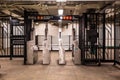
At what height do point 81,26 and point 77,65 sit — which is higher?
point 81,26

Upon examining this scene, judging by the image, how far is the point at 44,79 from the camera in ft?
24.3

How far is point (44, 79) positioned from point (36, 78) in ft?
1.09

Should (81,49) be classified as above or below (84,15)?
below

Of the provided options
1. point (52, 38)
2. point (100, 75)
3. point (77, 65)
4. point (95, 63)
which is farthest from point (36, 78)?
point (52, 38)

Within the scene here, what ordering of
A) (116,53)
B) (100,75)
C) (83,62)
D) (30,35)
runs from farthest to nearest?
(30,35) → (83,62) → (116,53) → (100,75)

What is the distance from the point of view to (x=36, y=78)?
7.57 metres

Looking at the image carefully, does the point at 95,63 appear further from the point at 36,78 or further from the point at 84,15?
the point at 36,78

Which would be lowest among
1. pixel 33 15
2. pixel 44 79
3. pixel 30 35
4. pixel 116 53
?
pixel 44 79

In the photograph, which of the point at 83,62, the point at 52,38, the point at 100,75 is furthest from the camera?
the point at 52,38

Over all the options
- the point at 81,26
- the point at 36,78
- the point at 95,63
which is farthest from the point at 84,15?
the point at 36,78

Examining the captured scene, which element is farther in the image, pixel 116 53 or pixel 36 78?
pixel 116 53

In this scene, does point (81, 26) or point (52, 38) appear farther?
point (52, 38)

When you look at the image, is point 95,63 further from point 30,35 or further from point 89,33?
point 30,35

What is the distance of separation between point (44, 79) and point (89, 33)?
4.08m
